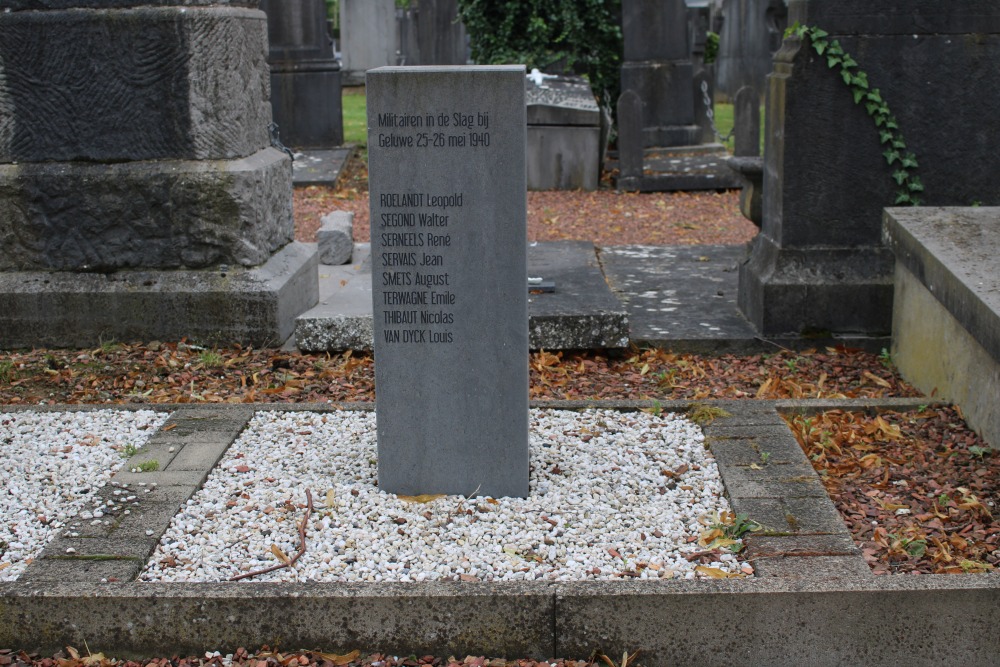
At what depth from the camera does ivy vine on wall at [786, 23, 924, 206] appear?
19.0 ft

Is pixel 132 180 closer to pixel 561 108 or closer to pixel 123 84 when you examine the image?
pixel 123 84

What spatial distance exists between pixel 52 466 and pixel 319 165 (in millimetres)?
9793

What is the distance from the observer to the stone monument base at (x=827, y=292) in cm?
607

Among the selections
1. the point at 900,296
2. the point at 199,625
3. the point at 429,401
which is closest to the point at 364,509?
the point at 429,401

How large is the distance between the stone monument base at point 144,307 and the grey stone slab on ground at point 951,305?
316 centimetres

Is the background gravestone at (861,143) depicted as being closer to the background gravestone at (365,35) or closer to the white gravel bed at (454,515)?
the white gravel bed at (454,515)

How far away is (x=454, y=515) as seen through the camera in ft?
12.4

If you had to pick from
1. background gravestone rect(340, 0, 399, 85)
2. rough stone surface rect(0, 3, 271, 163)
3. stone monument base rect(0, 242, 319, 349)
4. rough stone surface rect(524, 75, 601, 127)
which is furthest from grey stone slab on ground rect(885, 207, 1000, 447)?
background gravestone rect(340, 0, 399, 85)

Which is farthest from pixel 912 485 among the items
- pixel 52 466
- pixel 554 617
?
pixel 52 466

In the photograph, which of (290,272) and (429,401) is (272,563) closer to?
(429,401)

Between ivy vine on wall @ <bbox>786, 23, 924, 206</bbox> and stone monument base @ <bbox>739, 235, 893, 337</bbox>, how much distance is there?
0.36m

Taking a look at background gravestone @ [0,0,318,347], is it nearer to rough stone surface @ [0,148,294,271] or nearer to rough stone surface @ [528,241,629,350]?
rough stone surface @ [0,148,294,271]

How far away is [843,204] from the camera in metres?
6.04

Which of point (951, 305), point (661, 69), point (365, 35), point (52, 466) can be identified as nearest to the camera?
point (52, 466)
